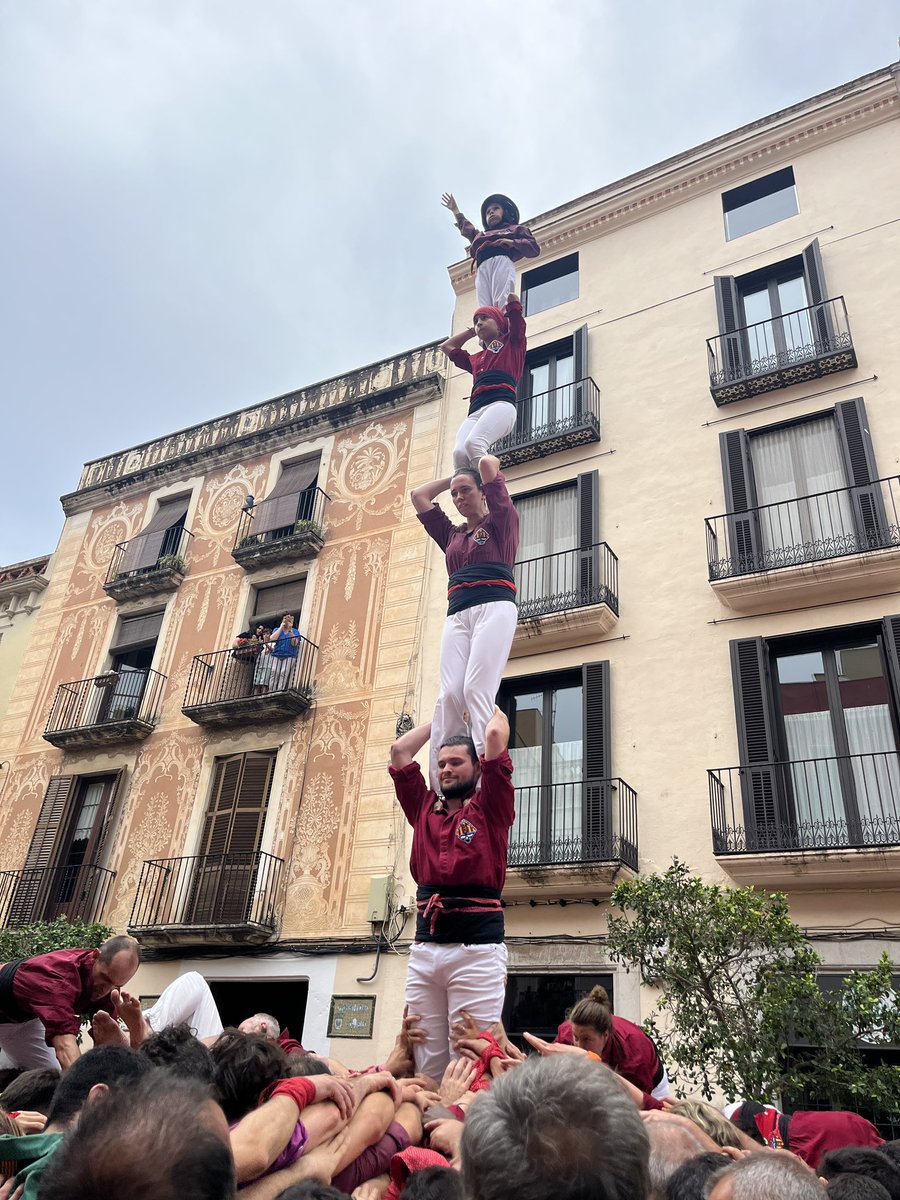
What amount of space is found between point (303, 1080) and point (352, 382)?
17293 millimetres

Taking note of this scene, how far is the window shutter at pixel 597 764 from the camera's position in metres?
12.0

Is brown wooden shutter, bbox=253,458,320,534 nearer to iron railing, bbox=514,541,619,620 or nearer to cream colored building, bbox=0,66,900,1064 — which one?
cream colored building, bbox=0,66,900,1064

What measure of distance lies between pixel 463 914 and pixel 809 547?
880 cm

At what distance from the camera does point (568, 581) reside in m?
14.4

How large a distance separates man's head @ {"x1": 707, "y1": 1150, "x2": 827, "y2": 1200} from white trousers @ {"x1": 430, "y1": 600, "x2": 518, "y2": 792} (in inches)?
151

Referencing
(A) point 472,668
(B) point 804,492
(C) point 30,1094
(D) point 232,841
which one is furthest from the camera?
(D) point 232,841

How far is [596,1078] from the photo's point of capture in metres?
1.92

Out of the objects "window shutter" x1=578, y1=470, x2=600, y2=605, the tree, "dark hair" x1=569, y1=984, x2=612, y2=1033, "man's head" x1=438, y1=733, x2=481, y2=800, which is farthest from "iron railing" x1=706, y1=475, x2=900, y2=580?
"dark hair" x1=569, y1=984, x2=612, y2=1033

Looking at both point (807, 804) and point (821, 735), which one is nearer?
point (807, 804)

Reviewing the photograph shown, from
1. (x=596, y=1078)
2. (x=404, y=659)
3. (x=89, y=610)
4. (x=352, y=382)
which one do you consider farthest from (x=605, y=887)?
(x=89, y=610)

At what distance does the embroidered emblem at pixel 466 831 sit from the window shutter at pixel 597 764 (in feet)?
21.9

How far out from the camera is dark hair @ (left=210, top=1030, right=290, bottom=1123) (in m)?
Result: 3.24

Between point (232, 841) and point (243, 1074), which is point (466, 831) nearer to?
point (243, 1074)

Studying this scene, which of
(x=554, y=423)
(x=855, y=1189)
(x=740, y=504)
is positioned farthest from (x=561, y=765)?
(x=855, y=1189)
